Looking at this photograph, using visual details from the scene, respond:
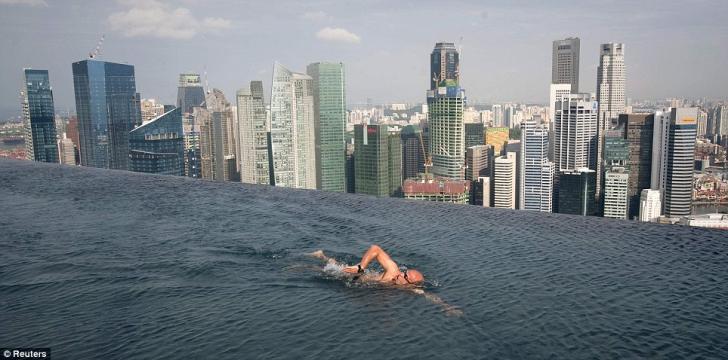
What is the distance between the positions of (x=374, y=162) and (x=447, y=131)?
1312cm

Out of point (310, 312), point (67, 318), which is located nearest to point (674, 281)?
point (310, 312)

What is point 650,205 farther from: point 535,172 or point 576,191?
point 535,172

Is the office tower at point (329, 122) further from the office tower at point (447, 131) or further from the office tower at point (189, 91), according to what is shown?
the office tower at point (189, 91)

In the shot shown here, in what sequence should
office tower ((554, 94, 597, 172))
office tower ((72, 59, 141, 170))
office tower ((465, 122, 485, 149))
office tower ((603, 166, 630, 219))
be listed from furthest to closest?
1. office tower ((465, 122, 485, 149))
2. office tower ((72, 59, 141, 170))
3. office tower ((554, 94, 597, 172))
4. office tower ((603, 166, 630, 219))

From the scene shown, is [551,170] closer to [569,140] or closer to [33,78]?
[569,140]

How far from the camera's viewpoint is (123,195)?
82.8ft

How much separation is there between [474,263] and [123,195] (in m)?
17.4

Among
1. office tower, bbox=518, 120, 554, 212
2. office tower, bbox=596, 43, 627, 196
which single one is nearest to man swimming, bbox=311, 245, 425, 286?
office tower, bbox=518, 120, 554, 212

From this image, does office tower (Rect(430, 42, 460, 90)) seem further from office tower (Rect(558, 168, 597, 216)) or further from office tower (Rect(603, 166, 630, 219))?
office tower (Rect(603, 166, 630, 219))

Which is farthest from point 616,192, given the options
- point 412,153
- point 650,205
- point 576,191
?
point 412,153

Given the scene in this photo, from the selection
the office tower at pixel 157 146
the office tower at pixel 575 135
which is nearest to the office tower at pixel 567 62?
the office tower at pixel 575 135

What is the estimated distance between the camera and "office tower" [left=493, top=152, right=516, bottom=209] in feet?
202

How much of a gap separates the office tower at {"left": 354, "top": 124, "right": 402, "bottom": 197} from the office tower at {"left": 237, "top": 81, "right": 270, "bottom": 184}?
12.4m

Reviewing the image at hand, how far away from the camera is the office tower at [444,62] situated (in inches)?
4629
